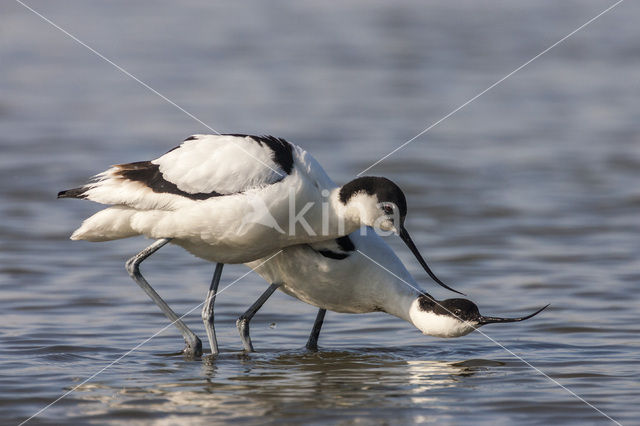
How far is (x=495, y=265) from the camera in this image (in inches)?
475

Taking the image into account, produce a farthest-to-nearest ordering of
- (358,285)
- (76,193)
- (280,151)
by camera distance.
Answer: (358,285)
(76,193)
(280,151)

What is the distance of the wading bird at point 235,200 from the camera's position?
8.26 m

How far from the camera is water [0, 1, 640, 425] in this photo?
25.1 ft

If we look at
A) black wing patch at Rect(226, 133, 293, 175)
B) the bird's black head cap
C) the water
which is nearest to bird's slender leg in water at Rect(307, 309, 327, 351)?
the water

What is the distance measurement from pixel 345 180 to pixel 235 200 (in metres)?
7.40

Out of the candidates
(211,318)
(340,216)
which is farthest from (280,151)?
(211,318)

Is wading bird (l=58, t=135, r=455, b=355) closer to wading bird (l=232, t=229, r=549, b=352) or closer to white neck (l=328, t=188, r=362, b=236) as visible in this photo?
white neck (l=328, t=188, r=362, b=236)

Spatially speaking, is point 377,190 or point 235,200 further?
point 377,190

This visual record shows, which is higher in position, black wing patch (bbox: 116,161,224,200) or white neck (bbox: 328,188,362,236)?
black wing patch (bbox: 116,161,224,200)

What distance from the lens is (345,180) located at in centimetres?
1557

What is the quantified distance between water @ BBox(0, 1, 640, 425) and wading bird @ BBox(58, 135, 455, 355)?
1.03 meters

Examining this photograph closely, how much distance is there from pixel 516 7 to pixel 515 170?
46.9ft

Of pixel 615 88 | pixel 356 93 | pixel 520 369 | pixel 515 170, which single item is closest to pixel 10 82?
pixel 356 93

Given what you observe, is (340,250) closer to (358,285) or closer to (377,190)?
(358,285)
